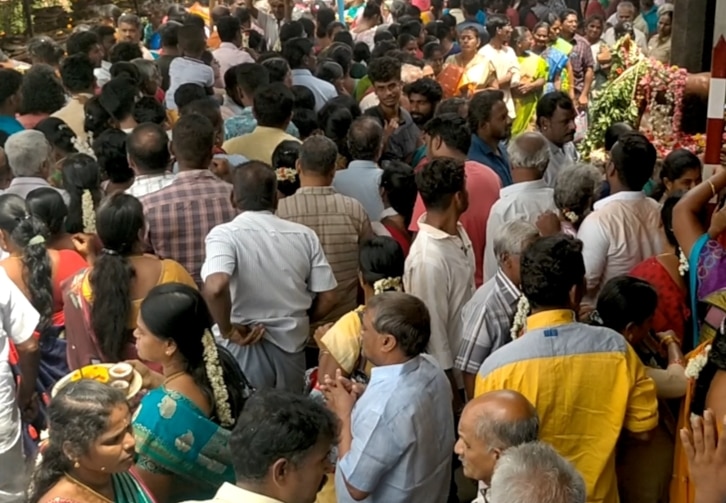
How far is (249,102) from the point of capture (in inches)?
262

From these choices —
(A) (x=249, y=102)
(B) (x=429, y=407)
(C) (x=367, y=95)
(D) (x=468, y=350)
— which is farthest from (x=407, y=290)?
(C) (x=367, y=95)

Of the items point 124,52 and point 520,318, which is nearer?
point 520,318

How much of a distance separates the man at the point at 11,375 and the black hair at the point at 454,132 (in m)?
2.22

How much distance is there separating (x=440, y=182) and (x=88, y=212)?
1609mm

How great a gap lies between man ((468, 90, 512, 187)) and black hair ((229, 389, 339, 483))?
332cm

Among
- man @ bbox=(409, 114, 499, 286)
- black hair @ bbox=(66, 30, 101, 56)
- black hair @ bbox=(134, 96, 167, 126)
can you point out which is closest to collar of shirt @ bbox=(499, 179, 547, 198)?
man @ bbox=(409, 114, 499, 286)

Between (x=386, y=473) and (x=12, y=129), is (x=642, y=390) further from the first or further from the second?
(x=12, y=129)

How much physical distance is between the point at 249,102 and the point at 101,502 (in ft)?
14.5

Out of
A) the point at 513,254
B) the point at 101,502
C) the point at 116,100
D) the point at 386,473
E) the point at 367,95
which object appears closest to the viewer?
the point at 101,502

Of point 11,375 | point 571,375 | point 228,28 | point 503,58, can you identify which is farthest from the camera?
point 503,58

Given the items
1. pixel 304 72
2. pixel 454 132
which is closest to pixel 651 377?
pixel 454 132

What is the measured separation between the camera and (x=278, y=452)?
2371mm

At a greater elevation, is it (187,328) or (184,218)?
(187,328)

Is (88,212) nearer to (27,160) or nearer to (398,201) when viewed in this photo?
(27,160)
